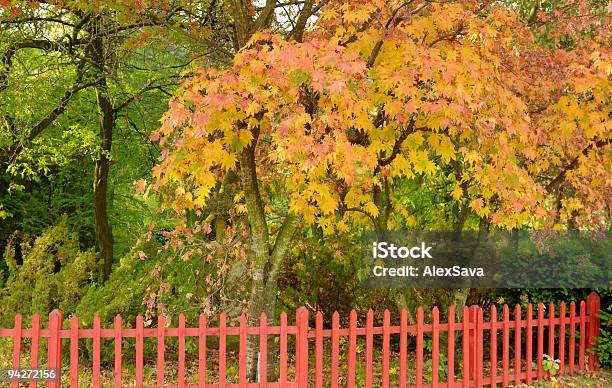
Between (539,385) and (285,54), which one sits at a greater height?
(285,54)

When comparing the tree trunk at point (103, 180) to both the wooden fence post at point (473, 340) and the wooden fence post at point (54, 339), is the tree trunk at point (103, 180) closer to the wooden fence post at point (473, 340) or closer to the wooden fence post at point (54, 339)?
the wooden fence post at point (54, 339)

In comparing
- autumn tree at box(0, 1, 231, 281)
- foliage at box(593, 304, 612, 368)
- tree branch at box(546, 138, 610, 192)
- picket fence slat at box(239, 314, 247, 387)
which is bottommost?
foliage at box(593, 304, 612, 368)

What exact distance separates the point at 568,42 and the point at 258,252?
5889 millimetres

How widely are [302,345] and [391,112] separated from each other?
2.31 metres

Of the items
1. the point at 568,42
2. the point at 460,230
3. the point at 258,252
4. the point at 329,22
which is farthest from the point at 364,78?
the point at 568,42

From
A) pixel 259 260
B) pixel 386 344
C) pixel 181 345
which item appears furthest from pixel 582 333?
pixel 181 345

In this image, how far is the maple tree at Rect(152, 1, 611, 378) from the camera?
5.46m

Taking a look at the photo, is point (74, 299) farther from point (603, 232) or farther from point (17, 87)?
point (603, 232)

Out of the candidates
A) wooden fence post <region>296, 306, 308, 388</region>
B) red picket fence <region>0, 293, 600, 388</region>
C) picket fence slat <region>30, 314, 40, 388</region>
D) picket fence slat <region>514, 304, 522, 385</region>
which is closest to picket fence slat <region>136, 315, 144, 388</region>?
red picket fence <region>0, 293, 600, 388</region>

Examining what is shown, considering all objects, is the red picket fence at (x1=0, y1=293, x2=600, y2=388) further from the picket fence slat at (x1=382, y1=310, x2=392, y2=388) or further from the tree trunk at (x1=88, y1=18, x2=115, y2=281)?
the tree trunk at (x1=88, y1=18, x2=115, y2=281)

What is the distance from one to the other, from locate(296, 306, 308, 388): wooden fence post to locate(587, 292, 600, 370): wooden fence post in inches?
162

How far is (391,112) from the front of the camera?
5973 mm

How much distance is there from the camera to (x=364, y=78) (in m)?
6.04

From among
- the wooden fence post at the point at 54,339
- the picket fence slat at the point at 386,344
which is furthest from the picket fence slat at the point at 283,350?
the wooden fence post at the point at 54,339
